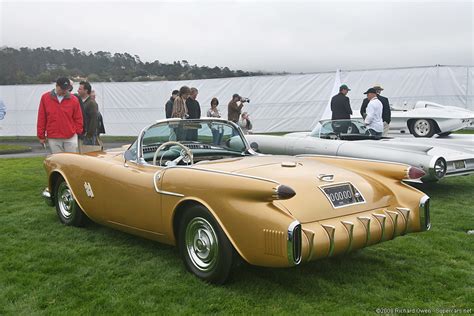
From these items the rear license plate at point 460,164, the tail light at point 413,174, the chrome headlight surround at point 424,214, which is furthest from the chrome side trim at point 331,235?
the rear license plate at point 460,164

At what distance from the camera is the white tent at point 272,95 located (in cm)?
1812

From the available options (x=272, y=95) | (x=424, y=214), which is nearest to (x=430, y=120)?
(x=272, y=95)

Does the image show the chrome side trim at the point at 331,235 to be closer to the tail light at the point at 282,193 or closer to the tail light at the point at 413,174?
the tail light at the point at 282,193

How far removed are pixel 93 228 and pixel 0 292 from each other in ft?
5.83

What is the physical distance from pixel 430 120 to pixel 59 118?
10.5m

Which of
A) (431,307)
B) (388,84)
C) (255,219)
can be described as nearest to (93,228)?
(255,219)

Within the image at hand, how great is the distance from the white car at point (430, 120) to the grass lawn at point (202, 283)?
355 inches

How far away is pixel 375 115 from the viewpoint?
8781mm

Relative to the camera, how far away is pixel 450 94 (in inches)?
708

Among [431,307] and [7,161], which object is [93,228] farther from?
[7,161]

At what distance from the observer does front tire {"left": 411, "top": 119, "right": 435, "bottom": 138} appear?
13810mm

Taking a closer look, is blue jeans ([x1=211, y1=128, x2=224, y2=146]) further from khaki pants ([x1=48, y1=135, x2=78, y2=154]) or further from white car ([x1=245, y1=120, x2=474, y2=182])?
khaki pants ([x1=48, y1=135, x2=78, y2=154])

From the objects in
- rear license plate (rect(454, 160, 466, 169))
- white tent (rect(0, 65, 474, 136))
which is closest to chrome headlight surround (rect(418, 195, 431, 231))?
rear license plate (rect(454, 160, 466, 169))

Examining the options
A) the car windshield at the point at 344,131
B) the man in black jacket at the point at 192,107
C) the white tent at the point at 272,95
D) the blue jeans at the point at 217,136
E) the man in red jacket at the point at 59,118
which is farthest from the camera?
the white tent at the point at 272,95
